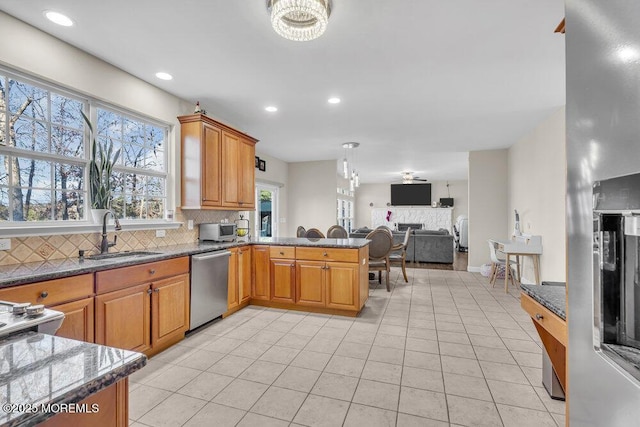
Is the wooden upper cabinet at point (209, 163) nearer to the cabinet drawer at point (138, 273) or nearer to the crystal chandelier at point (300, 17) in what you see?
the cabinet drawer at point (138, 273)

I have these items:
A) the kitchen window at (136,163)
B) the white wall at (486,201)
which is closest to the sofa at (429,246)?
the white wall at (486,201)

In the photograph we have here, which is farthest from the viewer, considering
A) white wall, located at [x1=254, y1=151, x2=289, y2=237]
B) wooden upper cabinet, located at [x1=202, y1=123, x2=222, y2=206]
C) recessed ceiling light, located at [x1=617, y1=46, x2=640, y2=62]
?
white wall, located at [x1=254, y1=151, x2=289, y2=237]

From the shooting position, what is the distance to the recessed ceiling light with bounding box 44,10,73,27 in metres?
2.09

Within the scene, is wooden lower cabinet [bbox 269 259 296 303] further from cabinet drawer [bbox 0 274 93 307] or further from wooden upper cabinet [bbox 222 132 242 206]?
cabinet drawer [bbox 0 274 93 307]

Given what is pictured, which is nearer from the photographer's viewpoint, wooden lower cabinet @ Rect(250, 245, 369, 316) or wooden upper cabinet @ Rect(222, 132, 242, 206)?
wooden lower cabinet @ Rect(250, 245, 369, 316)

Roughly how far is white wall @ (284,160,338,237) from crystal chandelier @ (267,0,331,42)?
5.30 meters

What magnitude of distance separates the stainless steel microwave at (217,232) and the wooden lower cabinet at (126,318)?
50.7 inches

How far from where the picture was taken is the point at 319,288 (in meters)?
3.54

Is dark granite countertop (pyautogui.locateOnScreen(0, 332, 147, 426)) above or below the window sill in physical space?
below

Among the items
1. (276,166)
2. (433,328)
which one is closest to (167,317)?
(433,328)

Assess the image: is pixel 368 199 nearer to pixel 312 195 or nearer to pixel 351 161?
pixel 351 161

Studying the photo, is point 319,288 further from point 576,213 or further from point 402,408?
point 576,213

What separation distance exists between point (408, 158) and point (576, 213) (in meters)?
6.51

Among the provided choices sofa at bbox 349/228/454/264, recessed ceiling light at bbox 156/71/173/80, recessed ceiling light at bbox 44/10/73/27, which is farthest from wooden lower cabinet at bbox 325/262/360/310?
sofa at bbox 349/228/454/264
